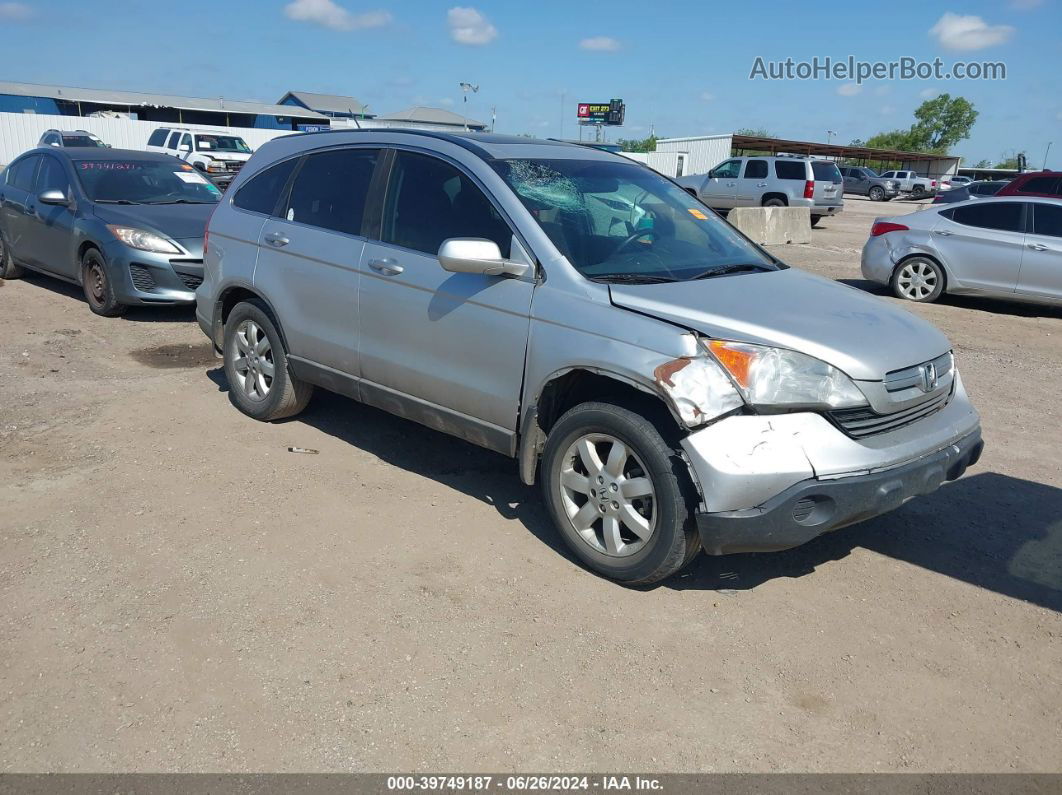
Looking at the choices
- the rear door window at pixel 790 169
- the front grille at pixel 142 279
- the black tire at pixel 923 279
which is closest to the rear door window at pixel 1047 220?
the black tire at pixel 923 279

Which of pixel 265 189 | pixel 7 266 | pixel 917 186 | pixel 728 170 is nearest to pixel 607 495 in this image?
pixel 265 189

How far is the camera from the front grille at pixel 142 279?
8.66m

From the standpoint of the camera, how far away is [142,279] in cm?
869

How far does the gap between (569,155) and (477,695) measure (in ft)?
10.1

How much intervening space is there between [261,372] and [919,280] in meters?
8.97

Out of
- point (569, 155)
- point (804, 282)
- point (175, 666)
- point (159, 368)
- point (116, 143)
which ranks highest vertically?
point (116, 143)

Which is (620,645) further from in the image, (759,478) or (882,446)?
(882,446)

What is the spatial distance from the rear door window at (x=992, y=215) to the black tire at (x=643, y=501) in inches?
361

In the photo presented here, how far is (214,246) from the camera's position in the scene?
599 centimetres

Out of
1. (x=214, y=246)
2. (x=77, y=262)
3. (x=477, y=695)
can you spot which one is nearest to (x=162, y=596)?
(x=477, y=695)

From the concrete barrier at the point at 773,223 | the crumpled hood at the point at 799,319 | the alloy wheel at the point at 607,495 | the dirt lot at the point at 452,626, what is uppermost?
the concrete barrier at the point at 773,223

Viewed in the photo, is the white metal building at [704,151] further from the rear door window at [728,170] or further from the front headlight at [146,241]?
the front headlight at [146,241]

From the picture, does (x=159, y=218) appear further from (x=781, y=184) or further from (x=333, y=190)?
(x=781, y=184)

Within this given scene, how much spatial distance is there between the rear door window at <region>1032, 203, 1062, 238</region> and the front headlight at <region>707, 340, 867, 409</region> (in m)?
8.75
